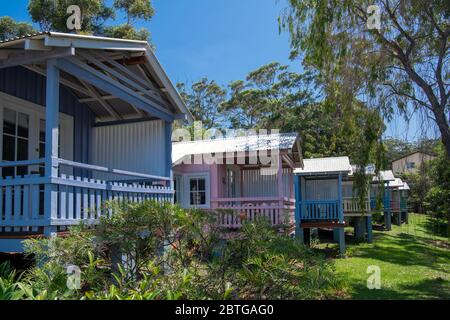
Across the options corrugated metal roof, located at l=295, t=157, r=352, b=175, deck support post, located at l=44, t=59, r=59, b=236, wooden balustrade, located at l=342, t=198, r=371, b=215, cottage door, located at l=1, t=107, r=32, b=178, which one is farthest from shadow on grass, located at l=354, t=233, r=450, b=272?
cottage door, located at l=1, t=107, r=32, b=178

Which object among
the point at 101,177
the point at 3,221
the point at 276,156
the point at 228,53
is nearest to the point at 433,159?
the point at 276,156

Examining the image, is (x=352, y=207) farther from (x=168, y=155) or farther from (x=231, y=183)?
(x=168, y=155)

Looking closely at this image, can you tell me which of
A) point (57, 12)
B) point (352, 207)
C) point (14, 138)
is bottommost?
point (352, 207)

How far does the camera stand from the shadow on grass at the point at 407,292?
28.3ft

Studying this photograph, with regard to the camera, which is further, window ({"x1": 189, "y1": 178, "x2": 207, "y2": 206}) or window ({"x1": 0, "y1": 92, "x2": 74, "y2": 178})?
window ({"x1": 189, "y1": 178, "x2": 207, "y2": 206})

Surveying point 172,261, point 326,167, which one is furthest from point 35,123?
point 326,167

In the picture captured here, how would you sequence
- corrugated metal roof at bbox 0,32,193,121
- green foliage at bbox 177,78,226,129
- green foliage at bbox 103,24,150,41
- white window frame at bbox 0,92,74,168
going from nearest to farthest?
corrugated metal roof at bbox 0,32,193,121
white window frame at bbox 0,92,74,168
green foliage at bbox 103,24,150,41
green foliage at bbox 177,78,226,129

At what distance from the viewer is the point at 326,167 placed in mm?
18953

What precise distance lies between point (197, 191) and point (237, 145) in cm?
232

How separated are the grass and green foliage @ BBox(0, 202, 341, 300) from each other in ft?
2.40

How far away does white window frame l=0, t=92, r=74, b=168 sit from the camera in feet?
25.8

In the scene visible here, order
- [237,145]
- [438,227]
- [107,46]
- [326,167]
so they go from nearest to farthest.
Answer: [107,46] → [237,145] → [326,167] → [438,227]

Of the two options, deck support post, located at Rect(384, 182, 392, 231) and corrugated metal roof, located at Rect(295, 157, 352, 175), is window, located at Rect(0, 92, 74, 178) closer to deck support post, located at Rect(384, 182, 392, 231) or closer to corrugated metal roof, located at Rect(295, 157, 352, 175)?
corrugated metal roof, located at Rect(295, 157, 352, 175)
